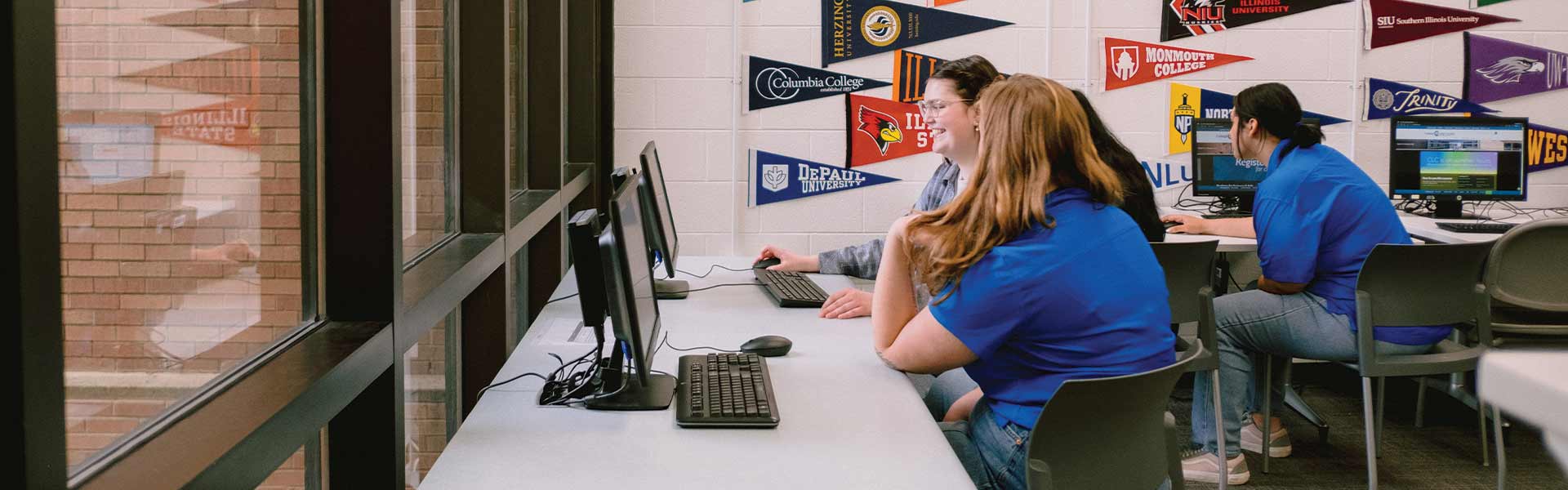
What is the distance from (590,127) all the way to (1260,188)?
2343 mm

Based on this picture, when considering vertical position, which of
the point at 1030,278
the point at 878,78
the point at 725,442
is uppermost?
the point at 878,78

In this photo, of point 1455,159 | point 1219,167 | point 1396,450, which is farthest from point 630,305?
point 1455,159

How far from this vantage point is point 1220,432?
3557mm

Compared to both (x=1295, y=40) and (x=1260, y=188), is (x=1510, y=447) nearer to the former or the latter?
(x=1260, y=188)

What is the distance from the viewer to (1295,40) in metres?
5.00

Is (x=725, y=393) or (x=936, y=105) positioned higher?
(x=936, y=105)

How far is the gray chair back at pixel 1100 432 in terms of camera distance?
168cm

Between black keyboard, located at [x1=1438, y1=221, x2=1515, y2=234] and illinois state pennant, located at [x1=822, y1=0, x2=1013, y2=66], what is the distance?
177 centimetres

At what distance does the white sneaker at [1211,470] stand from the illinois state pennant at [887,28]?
6.64 ft

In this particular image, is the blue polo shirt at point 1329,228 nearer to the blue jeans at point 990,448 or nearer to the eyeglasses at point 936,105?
the eyeglasses at point 936,105

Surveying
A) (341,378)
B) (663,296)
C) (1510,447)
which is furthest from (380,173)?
(1510,447)

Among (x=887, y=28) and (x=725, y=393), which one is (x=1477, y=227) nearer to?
(x=887, y=28)

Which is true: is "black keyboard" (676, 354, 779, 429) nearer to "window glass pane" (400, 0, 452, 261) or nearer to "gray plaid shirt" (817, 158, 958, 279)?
"window glass pane" (400, 0, 452, 261)

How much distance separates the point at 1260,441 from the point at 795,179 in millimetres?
2053
